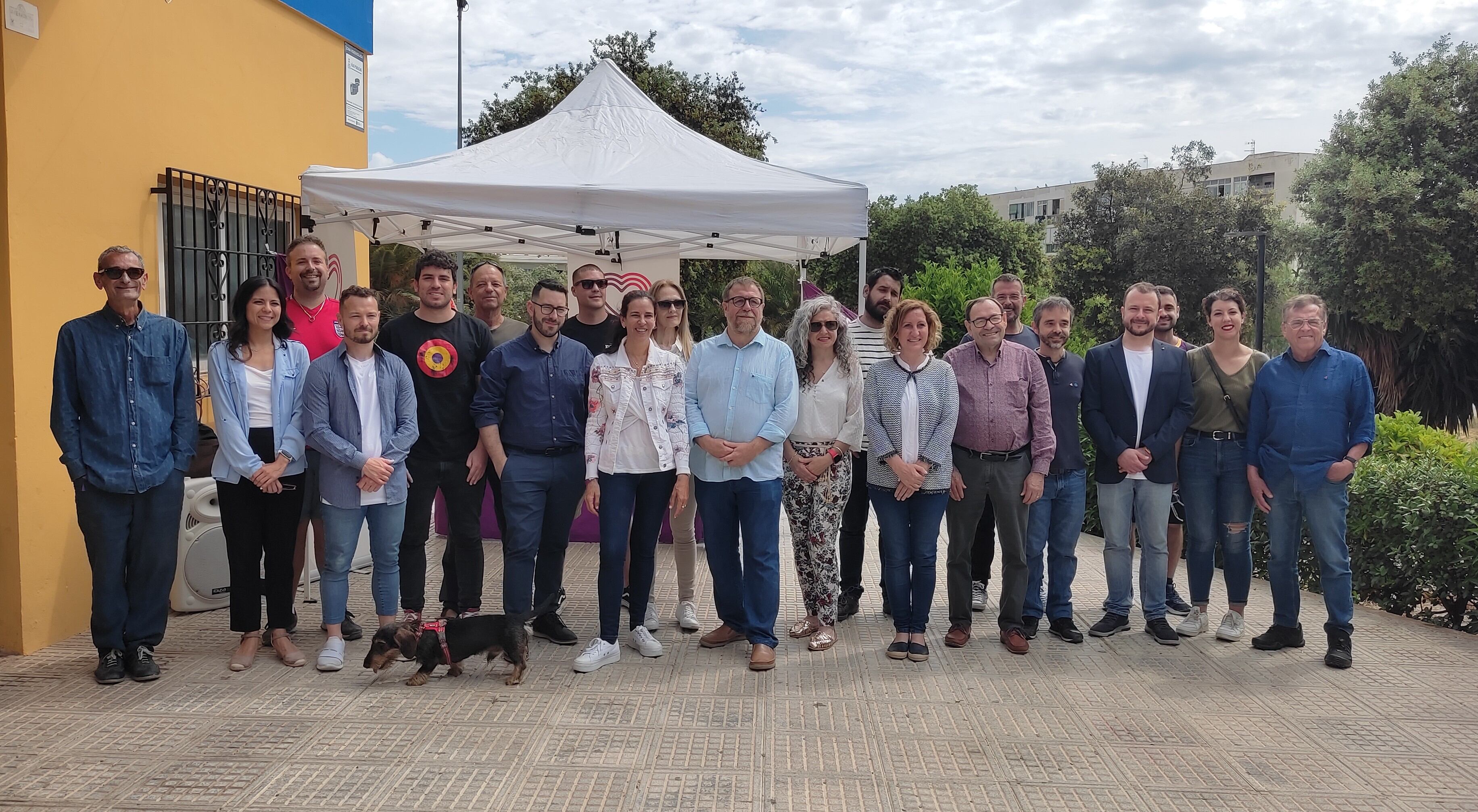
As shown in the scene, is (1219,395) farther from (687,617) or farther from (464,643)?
(464,643)

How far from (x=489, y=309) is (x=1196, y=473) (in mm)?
3837

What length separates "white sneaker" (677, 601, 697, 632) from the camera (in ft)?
17.4

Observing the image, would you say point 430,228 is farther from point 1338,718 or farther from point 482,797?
point 1338,718

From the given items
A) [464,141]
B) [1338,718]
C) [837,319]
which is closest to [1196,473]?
[1338,718]

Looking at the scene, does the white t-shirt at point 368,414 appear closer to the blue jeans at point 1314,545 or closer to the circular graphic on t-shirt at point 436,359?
the circular graphic on t-shirt at point 436,359

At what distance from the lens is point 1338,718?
13.5 feet

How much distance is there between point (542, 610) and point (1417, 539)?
4.90m

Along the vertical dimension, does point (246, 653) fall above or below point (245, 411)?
below

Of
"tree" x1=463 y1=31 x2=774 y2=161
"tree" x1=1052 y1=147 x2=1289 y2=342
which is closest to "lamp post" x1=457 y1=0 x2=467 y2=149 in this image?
"tree" x1=463 y1=31 x2=774 y2=161

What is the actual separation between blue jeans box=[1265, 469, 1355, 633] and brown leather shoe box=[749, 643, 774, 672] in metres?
2.60

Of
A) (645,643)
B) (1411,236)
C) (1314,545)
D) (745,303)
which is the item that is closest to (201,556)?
(645,643)

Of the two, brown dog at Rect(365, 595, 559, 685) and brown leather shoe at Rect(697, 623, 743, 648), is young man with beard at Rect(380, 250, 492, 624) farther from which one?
brown leather shoe at Rect(697, 623, 743, 648)

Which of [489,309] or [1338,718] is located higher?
[489,309]

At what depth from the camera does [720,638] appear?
501 centimetres
